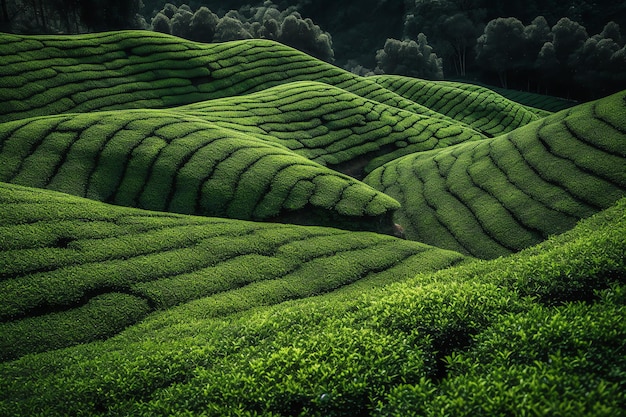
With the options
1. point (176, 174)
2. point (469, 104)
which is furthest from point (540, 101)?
point (176, 174)

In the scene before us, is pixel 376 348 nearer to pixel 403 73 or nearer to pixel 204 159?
pixel 204 159

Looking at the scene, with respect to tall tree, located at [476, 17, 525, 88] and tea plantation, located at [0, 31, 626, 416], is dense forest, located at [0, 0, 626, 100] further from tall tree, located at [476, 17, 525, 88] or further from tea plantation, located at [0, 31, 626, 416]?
tea plantation, located at [0, 31, 626, 416]

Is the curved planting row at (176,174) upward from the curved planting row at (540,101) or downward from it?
upward

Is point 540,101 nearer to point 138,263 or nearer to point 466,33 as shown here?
point 466,33

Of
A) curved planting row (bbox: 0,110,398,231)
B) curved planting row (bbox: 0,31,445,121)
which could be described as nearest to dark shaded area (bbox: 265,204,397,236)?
curved planting row (bbox: 0,110,398,231)

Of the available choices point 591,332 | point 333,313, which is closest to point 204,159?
point 333,313

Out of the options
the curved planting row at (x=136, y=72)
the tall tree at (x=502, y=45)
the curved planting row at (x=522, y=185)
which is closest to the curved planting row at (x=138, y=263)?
the curved planting row at (x=522, y=185)

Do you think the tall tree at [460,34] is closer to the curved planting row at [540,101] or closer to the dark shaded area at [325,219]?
the curved planting row at [540,101]
